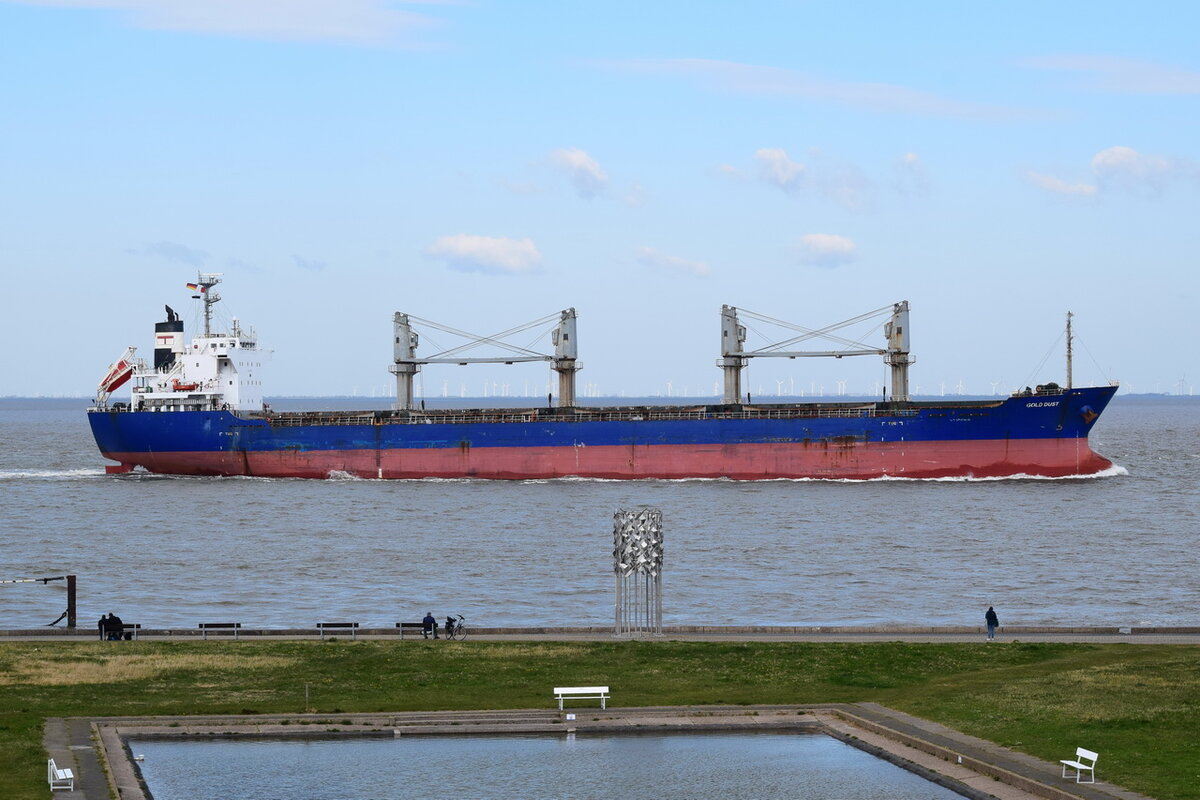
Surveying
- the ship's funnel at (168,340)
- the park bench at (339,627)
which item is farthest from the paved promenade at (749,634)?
the ship's funnel at (168,340)

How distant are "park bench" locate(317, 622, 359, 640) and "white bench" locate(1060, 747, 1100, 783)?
56.4 feet

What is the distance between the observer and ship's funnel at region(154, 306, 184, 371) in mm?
81000

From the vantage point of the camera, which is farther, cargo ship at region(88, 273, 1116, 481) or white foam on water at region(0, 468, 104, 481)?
white foam on water at region(0, 468, 104, 481)

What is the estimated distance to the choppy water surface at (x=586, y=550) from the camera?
3878cm

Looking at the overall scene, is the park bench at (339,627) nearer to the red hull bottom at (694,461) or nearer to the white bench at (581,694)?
the white bench at (581,694)

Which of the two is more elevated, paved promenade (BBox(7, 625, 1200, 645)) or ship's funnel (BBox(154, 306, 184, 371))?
ship's funnel (BBox(154, 306, 184, 371))

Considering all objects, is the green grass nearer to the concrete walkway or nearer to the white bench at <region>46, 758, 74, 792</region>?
the white bench at <region>46, 758, 74, 792</region>

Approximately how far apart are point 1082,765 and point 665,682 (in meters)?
8.67

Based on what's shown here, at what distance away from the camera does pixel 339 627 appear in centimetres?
3262

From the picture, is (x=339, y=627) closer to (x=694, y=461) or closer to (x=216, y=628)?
(x=216, y=628)

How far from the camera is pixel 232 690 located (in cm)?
2530

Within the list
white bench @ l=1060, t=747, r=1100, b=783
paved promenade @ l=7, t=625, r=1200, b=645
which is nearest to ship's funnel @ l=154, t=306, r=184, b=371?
paved promenade @ l=7, t=625, r=1200, b=645

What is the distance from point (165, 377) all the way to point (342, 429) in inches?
465

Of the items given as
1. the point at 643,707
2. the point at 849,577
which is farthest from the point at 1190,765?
the point at 849,577
